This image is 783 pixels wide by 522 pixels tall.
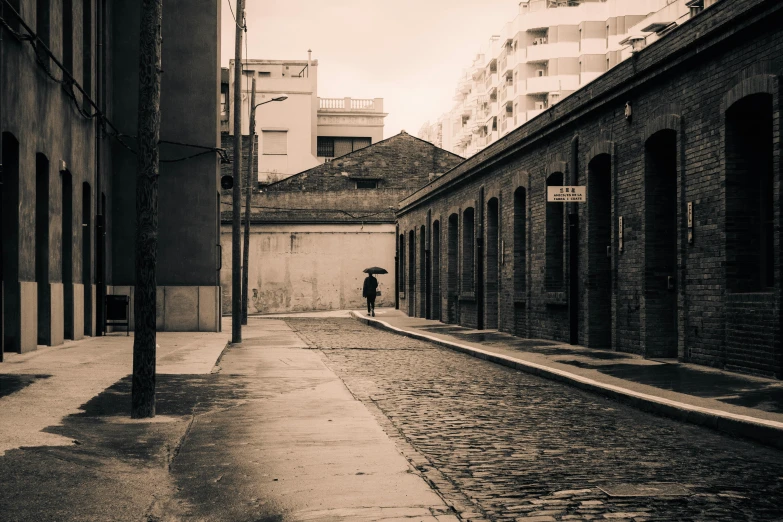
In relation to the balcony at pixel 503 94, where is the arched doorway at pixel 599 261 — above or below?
below

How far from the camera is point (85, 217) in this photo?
20.2m

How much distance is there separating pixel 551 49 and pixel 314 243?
3239 cm

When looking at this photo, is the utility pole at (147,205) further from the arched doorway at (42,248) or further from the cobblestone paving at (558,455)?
the arched doorway at (42,248)

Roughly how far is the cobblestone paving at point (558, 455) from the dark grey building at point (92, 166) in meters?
6.21

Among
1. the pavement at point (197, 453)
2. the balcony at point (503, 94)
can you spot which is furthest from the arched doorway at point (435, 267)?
the balcony at point (503, 94)

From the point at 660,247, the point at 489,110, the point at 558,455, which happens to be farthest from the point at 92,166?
the point at 489,110

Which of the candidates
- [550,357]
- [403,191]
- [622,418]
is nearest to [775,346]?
[622,418]

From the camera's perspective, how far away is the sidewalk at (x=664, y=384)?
8273 millimetres

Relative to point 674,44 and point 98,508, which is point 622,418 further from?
point 674,44

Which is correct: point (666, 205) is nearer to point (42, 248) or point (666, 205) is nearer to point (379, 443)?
point (379, 443)

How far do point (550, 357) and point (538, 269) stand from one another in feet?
17.9

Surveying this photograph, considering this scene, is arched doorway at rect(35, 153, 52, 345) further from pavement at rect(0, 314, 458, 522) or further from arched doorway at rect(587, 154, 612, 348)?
Answer: arched doorway at rect(587, 154, 612, 348)

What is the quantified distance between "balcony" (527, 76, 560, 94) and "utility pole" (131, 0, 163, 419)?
6289 centimetres

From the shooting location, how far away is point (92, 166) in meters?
20.5
